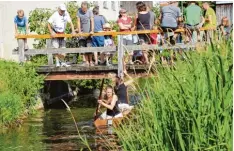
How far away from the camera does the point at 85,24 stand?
835 inches

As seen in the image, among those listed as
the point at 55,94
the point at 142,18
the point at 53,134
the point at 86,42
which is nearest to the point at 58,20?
the point at 86,42

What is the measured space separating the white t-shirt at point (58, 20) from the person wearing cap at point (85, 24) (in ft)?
1.19

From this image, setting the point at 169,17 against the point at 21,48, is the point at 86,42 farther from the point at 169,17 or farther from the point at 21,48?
the point at 169,17

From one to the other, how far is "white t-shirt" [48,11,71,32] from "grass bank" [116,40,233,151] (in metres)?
12.8

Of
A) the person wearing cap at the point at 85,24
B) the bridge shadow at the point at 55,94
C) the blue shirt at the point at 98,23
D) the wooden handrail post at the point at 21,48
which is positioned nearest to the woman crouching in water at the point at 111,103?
the person wearing cap at the point at 85,24

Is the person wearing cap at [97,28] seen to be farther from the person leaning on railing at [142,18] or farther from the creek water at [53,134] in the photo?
the creek water at [53,134]

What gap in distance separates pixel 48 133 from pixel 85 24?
16.1 feet

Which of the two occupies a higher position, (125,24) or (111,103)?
(125,24)

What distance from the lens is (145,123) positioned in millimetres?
7625

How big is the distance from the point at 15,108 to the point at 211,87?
11.3 m

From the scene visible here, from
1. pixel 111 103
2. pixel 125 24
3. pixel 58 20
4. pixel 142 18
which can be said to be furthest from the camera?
Answer: pixel 125 24

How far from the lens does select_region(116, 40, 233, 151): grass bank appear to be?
22.2 ft

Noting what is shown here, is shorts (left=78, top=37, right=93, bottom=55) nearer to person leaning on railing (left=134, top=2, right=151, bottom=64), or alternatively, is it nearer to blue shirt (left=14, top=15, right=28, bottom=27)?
person leaning on railing (left=134, top=2, right=151, bottom=64)

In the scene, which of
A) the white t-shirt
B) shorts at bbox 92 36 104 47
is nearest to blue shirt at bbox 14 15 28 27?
the white t-shirt
